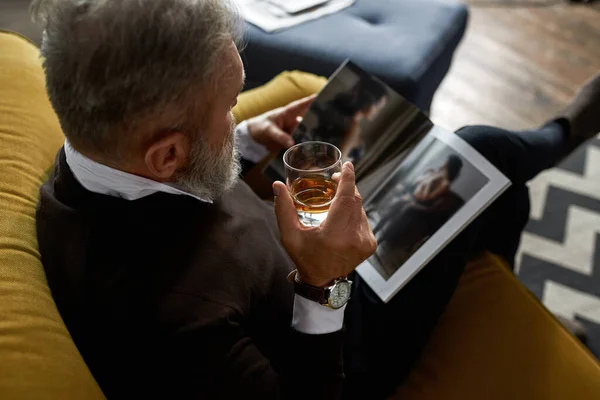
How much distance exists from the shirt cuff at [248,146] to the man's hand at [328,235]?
0.43m

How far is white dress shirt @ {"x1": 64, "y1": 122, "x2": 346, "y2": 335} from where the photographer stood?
30.3 inches

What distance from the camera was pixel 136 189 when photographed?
78 cm

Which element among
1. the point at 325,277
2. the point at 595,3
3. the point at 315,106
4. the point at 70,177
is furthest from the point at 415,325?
the point at 595,3

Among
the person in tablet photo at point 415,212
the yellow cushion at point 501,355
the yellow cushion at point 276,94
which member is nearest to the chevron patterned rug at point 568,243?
the yellow cushion at point 501,355

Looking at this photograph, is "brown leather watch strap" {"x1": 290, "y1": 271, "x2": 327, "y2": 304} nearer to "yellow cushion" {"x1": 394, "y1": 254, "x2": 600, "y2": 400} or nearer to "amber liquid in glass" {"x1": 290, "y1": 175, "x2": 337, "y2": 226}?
"amber liquid in glass" {"x1": 290, "y1": 175, "x2": 337, "y2": 226}

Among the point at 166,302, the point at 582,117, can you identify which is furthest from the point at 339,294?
the point at 582,117

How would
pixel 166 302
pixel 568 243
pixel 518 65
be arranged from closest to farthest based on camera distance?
pixel 166 302 → pixel 568 243 → pixel 518 65

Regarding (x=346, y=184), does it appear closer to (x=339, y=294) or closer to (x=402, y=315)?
(x=339, y=294)

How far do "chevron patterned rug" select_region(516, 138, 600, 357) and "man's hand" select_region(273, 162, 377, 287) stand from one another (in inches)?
37.4

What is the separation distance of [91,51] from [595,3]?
2.97 meters

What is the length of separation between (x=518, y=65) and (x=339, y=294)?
6.63ft

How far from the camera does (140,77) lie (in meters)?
0.66

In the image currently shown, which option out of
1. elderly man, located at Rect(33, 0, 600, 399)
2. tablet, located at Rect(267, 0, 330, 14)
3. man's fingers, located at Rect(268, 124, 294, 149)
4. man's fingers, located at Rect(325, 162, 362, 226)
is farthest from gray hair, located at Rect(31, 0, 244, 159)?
tablet, located at Rect(267, 0, 330, 14)

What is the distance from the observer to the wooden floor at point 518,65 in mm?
2256
